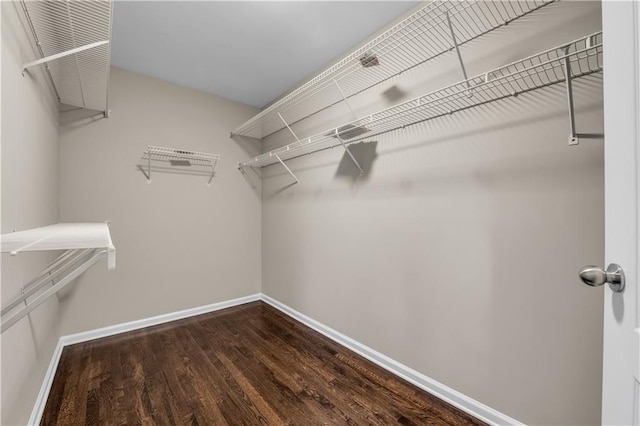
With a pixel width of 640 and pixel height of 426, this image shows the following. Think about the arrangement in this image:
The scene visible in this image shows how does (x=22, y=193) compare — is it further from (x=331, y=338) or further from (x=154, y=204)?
(x=331, y=338)

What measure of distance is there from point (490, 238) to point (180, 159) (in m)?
2.85

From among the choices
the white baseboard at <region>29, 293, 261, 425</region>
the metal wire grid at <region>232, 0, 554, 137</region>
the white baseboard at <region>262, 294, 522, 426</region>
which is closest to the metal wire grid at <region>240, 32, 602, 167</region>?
the metal wire grid at <region>232, 0, 554, 137</region>

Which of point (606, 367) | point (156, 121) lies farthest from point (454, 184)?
point (156, 121)

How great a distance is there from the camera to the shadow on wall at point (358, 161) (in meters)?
2.06

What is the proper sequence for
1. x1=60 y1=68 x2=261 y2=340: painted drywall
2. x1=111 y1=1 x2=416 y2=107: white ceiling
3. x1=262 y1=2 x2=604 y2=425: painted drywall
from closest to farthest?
x1=262 y1=2 x2=604 y2=425: painted drywall < x1=111 y1=1 x2=416 y2=107: white ceiling < x1=60 y1=68 x2=261 y2=340: painted drywall

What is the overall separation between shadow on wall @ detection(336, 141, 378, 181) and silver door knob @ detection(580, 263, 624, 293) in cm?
151

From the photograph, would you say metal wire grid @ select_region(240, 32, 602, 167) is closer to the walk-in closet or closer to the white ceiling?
the walk-in closet

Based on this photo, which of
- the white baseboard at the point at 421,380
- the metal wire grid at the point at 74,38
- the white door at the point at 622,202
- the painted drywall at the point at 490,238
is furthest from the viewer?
the white baseboard at the point at 421,380

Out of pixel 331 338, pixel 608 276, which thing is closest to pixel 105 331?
pixel 331 338

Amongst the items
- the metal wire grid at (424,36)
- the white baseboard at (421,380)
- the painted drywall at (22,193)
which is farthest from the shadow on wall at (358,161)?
the painted drywall at (22,193)

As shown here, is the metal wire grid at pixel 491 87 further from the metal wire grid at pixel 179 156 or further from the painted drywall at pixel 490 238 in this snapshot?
the metal wire grid at pixel 179 156

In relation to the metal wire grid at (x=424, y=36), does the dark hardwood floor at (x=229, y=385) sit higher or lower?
lower

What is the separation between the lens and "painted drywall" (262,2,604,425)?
1150mm

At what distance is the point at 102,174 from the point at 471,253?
3.06 m
